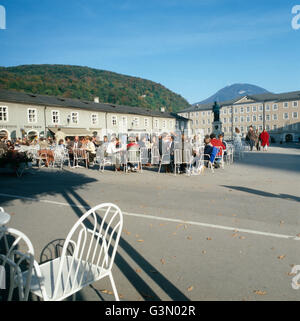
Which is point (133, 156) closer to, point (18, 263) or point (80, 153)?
point (80, 153)

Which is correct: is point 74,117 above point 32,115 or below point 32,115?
above

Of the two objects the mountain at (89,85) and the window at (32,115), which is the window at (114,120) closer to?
the window at (32,115)

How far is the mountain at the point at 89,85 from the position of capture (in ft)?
208

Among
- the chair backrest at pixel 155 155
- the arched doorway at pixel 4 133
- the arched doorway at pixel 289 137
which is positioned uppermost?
the arched doorway at pixel 4 133

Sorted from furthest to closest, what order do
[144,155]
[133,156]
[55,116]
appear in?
[55,116], [144,155], [133,156]

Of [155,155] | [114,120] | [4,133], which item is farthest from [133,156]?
[114,120]

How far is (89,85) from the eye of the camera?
81188 mm

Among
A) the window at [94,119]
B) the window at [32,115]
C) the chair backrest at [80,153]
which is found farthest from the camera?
the window at [94,119]

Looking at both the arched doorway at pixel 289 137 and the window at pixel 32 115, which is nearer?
the window at pixel 32 115

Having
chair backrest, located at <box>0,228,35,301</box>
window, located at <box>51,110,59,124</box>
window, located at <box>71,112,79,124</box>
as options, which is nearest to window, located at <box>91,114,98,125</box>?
window, located at <box>71,112,79,124</box>

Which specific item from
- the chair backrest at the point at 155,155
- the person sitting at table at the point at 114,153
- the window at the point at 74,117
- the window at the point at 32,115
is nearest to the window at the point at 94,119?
the window at the point at 74,117

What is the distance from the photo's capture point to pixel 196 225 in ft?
14.5
